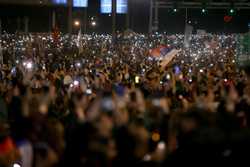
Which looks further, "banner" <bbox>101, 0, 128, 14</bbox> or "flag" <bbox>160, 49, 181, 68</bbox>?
"banner" <bbox>101, 0, 128, 14</bbox>

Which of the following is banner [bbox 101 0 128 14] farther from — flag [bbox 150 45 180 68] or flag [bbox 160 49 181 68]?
flag [bbox 160 49 181 68]

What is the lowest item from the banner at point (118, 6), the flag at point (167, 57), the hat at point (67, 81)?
the hat at point (67, 81)

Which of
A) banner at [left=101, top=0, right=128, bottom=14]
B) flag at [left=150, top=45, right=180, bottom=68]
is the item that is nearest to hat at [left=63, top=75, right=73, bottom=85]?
flag at [left=150, top=45, right=180, bottom=68]

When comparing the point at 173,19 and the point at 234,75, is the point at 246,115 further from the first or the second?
the point at 173,19

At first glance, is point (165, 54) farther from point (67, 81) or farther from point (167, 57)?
point (67, 81)

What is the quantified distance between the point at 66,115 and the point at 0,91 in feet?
13.0

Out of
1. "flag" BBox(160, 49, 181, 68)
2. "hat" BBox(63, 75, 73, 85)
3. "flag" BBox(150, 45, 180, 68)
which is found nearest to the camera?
"hat" BBox(63, 75, 73, 85)

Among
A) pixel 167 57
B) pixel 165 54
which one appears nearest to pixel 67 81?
pixel 167 57

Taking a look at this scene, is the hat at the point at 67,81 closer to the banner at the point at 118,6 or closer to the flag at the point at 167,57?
the flag at the point at 167,57

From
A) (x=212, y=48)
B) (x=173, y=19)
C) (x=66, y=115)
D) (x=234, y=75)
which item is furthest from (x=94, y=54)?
(x=173, y=19)

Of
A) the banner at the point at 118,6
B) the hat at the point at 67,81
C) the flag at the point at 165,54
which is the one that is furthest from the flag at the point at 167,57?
the banner at the point at 118,6

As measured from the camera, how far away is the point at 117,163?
705 cm

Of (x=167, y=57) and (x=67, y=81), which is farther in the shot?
(x=167, y=57)

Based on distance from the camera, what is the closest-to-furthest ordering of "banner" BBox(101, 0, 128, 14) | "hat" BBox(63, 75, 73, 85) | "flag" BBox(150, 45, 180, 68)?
"hat" BBox(63, 75, 73, 85) < "flag" BBox(150, 45, 180, 68) < "banner" BBox(101, 0, 128, 14)
